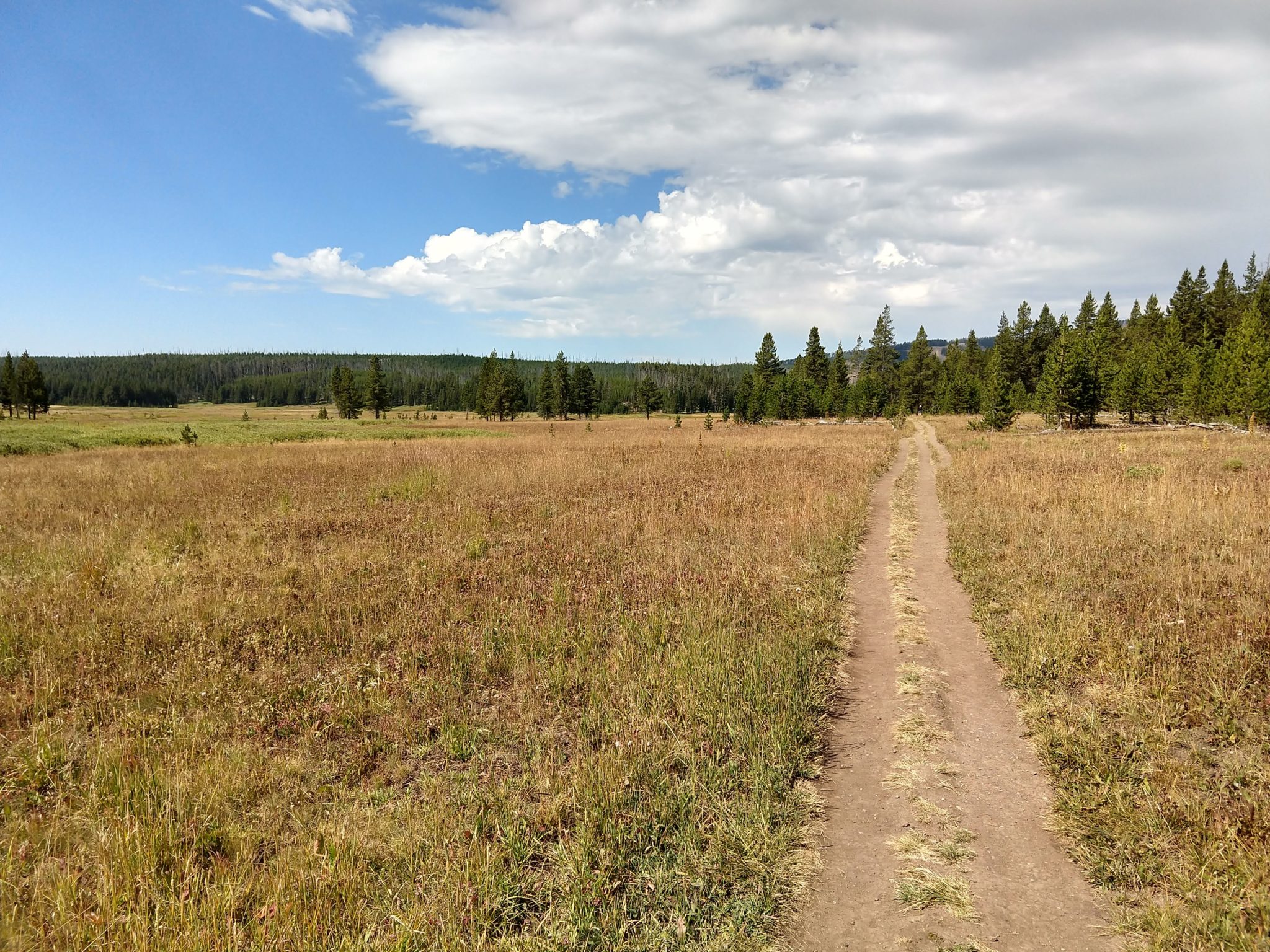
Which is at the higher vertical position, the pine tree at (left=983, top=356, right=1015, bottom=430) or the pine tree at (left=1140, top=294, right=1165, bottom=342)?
the pine tree at (left=1140, top=294, right=1165, bottom=342)

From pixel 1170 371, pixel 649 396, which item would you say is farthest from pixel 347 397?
pixel 1170 371

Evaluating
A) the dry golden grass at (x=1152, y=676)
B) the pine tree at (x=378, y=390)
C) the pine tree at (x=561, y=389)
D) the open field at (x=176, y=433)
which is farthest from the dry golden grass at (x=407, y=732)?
the pine tree at (x=378, y=390)

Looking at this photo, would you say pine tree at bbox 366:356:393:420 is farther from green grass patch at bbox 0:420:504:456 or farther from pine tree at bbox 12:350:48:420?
pine tree at bbox 12:350:48:420

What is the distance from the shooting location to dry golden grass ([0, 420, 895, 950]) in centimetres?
353

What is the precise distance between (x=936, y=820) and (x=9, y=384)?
387 feet

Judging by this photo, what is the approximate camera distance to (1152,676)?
6035 millimetres

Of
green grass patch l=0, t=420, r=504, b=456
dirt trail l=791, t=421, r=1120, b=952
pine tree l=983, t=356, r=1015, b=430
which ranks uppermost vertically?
pine tree l=983, t=356, r=1015, b=430

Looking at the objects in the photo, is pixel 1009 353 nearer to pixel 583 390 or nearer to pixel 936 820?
pixel 583 390

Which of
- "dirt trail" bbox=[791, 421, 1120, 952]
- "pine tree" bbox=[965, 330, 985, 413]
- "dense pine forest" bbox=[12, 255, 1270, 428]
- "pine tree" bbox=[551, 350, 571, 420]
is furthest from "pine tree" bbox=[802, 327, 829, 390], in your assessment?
"dirt trail" bbox=[791, 421, 1120, 952]

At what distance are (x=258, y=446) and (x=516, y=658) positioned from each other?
34.9m

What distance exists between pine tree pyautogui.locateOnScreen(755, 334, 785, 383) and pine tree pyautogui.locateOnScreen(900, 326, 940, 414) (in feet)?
65.7

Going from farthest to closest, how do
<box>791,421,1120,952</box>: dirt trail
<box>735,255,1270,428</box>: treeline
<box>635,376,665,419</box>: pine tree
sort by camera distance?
1. <box>635,376,665,419</box>: pine tree
2. <box>735,255,1270,428</box>: treeline
3. <box>791,421,1120,952</box>: dirt trail

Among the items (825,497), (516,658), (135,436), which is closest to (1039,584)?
(825,497)

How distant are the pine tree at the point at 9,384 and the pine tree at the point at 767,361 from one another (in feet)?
344
